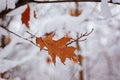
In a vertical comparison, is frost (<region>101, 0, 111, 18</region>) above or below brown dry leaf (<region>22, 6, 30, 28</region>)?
above

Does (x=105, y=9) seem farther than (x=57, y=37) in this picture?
No

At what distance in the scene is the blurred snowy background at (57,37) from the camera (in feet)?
5.46

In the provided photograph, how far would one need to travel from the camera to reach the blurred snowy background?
1.67 metres

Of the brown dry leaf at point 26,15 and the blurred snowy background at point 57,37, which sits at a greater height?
the brown dry leaf at point 26,15

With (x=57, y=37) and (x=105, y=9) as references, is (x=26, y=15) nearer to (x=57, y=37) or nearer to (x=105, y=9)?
(x=105, y=9)

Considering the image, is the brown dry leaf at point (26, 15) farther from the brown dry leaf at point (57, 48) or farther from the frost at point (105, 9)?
the frost at point (105, 9)

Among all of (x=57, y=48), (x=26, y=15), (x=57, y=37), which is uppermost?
(x=26, y=15)

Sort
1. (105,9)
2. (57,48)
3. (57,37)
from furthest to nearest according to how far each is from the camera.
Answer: (57,37) < (57,48) < (105,9)

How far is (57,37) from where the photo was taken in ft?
7.22

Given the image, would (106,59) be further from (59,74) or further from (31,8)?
(31,8)

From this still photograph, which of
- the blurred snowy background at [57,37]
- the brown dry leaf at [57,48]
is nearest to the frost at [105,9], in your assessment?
the blurred snowy background at [57,37]

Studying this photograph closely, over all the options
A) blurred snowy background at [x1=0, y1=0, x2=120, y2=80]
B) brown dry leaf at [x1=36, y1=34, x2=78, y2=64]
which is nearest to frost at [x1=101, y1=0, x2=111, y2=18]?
blurred snowy background at [x1=0, y1=0, x2=120, y2=80]

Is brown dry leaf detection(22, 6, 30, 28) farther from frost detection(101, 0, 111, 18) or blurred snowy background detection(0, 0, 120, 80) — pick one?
frost detection(101, 0, 111, 18)

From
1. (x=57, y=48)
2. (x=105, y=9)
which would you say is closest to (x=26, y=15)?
(x=57, y=48)
